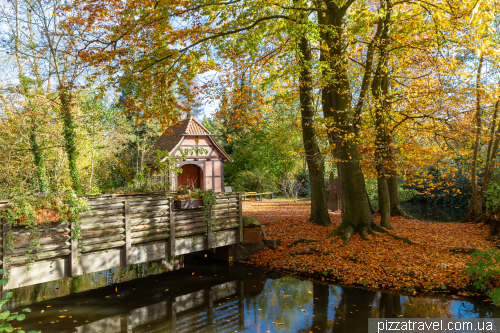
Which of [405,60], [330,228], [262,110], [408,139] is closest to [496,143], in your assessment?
[408,139]

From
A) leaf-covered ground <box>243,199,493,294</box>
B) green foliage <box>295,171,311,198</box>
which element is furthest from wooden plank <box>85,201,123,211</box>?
green foliage <box>295,171,311,198</box>

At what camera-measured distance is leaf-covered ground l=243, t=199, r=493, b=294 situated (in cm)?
689

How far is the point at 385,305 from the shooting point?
19.6ft

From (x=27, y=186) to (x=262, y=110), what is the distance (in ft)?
33.1

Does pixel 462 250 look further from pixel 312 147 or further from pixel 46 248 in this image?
pixel 46 248

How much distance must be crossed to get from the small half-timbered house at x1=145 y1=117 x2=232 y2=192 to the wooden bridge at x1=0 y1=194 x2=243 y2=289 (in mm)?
11944

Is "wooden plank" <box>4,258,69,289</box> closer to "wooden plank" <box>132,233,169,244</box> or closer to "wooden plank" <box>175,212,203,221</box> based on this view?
"wooden plank" <box>132,233,169,244</box>

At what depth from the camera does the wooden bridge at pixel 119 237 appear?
575 centimetres

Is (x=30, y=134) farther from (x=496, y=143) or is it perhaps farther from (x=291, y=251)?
(x=496, y=143)

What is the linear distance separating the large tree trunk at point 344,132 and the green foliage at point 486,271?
3.00 meters

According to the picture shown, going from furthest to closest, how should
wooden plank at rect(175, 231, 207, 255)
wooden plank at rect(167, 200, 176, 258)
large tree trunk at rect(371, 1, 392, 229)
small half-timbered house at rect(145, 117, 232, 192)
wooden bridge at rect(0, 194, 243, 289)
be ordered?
small half-timbered house at rect(145, 117, 232, 192), large tree trunk at rect(371, 1, 392, 229), wooden plank at rect(175, 231, 207, 255), wooden plank at rect(167, 200, 176, 258), wooden bridge at rect(0, 194, 243, 289)

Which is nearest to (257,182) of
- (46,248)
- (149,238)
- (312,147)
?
(312,147)

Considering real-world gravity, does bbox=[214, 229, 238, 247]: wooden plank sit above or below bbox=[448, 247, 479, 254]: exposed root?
above

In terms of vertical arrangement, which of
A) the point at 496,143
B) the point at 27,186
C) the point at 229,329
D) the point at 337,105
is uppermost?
the point at 337,105
